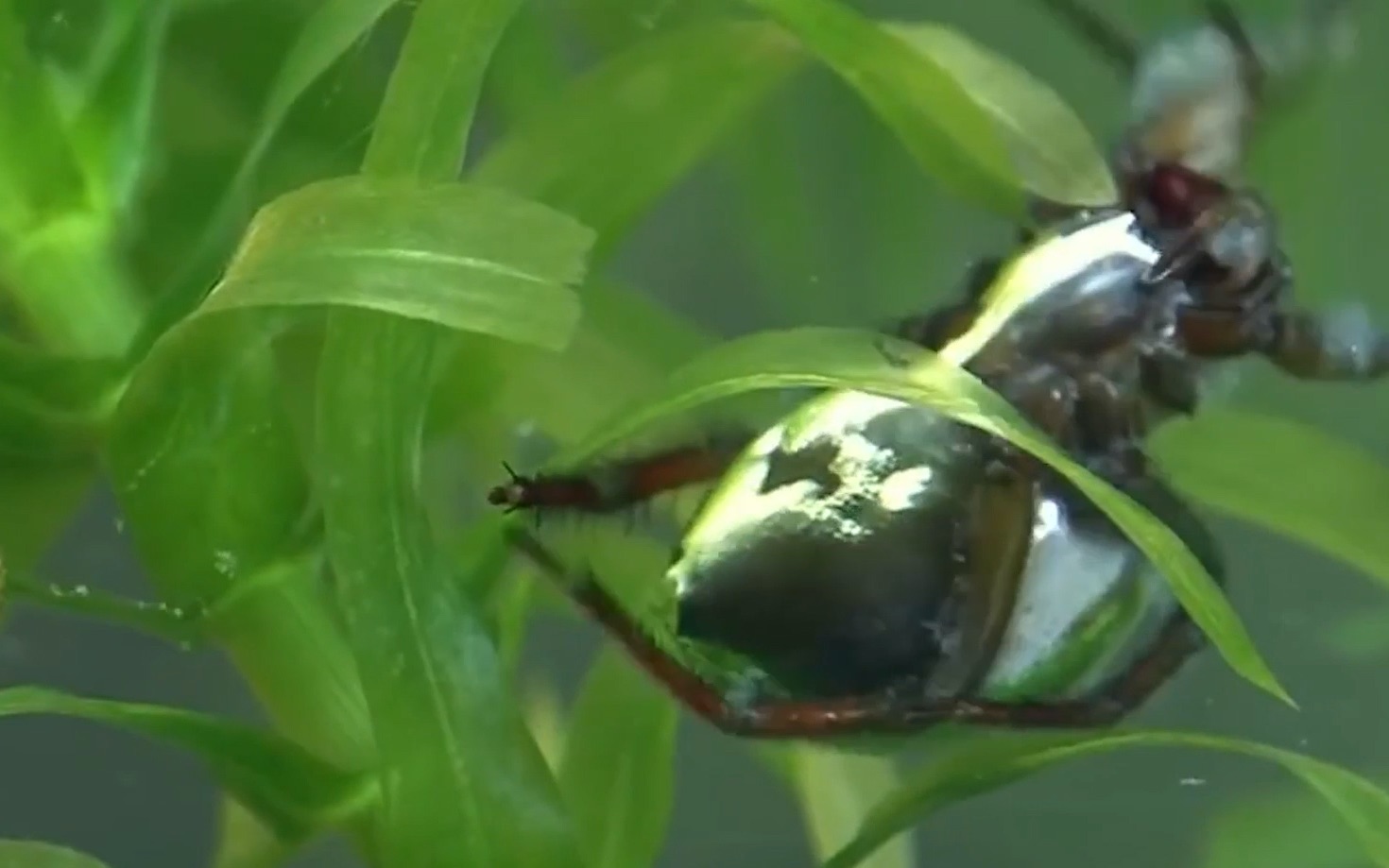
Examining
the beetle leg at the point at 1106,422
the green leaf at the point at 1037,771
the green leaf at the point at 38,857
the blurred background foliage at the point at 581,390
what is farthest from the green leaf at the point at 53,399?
the beetle leg at the point at 1106,422

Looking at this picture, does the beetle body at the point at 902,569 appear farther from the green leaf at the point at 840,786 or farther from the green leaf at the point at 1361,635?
the green leaf at the point at 1361,635

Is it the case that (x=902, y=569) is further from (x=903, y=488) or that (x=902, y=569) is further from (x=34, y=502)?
(x=34, y=502)

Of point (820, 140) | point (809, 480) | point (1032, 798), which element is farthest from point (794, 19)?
point (1032, 798)

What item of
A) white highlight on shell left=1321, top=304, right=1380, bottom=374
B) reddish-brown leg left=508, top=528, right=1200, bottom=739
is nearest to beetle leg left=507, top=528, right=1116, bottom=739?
reddish-brown leg left=508, top=528, right=1200, bottom=739

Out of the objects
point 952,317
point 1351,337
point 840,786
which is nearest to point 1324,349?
point 1351,337

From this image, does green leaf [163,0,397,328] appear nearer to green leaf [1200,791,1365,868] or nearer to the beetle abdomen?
the beetle abdomen

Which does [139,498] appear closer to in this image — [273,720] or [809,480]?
[273,720]
